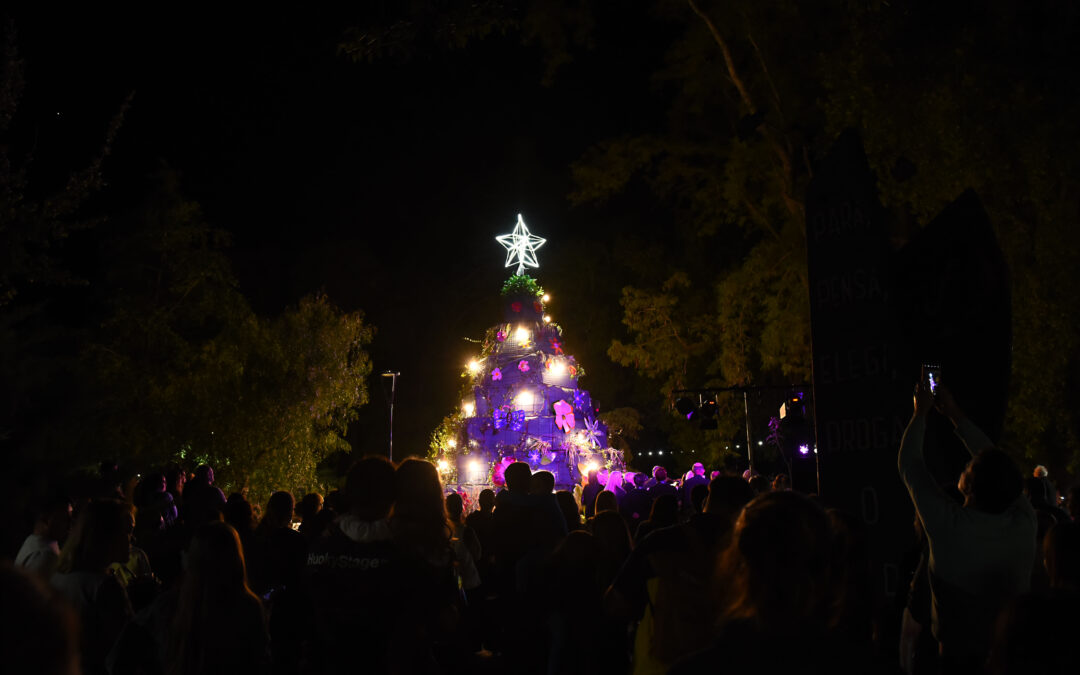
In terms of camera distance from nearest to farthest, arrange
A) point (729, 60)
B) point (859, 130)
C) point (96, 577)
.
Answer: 1. point (96, 577)
2. point (859, 130)
3. point (729, 60)

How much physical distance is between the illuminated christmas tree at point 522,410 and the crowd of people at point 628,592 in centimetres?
1362

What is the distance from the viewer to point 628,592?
3779mm

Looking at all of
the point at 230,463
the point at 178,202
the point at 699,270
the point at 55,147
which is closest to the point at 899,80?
the point at 55,147

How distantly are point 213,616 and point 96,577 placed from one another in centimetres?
82

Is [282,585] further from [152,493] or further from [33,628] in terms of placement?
[33,628]

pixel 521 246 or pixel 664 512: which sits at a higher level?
pixel 521 246

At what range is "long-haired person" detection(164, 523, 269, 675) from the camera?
360 cm

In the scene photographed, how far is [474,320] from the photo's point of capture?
126 feet

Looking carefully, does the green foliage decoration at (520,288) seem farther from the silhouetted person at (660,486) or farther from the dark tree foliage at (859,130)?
the silhouetted person at (660,486)

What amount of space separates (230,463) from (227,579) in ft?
74.2

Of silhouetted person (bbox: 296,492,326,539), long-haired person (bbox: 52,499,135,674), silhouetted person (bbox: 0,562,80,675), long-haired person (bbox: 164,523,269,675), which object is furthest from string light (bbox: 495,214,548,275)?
silhouetted person (bbox: 0,562,80,675)

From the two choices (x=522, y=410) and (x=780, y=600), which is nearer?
(x=780, y=600)

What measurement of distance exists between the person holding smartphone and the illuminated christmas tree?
15077 millimetres

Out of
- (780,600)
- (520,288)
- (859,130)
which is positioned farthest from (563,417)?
(780,600)
